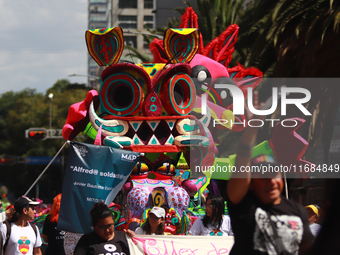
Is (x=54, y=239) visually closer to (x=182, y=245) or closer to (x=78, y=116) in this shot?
(x=182, y=245)

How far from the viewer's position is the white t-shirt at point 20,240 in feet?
22.4

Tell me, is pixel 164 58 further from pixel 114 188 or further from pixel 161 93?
pixel 114 188

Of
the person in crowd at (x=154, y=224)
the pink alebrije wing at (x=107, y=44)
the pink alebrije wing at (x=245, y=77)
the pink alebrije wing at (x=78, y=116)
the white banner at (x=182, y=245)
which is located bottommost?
the white banner at (x=182, y=245)

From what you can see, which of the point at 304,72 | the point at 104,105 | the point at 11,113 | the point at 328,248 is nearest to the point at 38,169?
the point at 11,113

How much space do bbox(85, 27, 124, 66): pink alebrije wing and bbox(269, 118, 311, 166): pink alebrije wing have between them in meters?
3.11

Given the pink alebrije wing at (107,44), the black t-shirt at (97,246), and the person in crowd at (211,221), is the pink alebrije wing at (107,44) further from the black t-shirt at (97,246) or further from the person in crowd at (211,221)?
the black t-shirt at (97,246)

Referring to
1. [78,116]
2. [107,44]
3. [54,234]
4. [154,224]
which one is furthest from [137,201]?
[107,44]

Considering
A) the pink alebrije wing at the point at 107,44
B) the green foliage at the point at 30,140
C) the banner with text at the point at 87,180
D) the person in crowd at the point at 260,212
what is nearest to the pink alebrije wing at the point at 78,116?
the pink alebrije wing at the point at 107,44

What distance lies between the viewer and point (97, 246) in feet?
15.4

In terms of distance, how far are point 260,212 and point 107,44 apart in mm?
6063

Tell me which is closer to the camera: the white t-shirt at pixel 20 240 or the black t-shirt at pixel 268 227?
the black t-shirt at pixel 268 227

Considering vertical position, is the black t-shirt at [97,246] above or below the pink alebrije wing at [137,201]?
above

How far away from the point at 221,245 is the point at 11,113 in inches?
1653

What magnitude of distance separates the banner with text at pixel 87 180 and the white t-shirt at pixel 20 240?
0.73m
